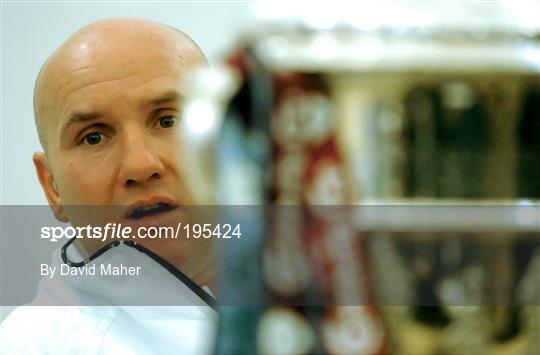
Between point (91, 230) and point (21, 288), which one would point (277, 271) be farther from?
point (21, 288)

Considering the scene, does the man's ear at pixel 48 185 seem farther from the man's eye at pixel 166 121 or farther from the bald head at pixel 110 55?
the man's eye at pixel 166 121

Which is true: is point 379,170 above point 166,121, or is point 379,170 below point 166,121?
below

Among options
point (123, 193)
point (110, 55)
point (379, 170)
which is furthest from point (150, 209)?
point (379, 170)

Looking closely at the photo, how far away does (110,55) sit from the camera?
2.59ft

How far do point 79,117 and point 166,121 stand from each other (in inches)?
3.9

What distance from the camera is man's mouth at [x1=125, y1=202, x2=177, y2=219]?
0.75m

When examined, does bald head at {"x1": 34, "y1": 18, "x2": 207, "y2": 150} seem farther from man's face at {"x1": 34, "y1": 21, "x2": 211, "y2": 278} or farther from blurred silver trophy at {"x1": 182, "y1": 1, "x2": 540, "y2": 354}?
blurred silver trophy at {"x1": 182, "y1": 1, "x2": 540, "y2": 354}

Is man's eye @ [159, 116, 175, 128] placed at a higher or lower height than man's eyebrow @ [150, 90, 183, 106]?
lower

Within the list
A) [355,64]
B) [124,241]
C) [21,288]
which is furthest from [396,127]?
[21,288]

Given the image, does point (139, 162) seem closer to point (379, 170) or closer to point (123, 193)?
point (123, 193)

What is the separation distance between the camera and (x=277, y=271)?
44 centimetres

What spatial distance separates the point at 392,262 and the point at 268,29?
140mm


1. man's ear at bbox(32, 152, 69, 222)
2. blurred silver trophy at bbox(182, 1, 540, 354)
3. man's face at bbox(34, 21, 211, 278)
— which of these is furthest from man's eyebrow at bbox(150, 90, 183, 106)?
blurred silver trophy at bbox(182, 1, 540, 354)

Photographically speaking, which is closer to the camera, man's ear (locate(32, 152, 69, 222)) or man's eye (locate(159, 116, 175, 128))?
man's eye (locate(159, 116, 175, 128))
